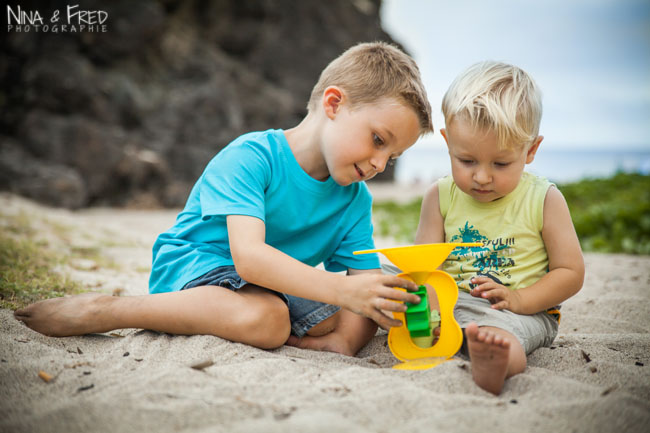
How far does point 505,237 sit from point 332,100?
0.93 m

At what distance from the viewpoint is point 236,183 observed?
6.42ft

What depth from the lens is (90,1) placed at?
711 cm

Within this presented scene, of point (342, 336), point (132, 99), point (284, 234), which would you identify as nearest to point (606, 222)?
point (342, 336)

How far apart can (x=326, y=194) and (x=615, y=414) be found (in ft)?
4.42

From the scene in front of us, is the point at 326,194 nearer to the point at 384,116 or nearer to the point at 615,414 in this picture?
the point at 384,116

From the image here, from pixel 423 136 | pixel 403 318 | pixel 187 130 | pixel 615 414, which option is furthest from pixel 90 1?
pixel 615 414

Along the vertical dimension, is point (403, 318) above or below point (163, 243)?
below

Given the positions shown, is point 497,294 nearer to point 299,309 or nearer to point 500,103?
point 500,103

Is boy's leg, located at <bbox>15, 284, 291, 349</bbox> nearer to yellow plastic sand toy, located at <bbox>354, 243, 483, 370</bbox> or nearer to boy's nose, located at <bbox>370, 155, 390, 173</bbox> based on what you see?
yellow plastic sand toy, located at <bbox>354, 243, 483, 370</bbox>

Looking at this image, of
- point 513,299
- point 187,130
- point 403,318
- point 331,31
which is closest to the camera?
point 403,318

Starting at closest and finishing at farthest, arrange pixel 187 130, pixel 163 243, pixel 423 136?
pixel 423 136 → pixel 163 243 → pixel 187 130

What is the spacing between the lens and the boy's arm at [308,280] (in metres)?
→ 1.61

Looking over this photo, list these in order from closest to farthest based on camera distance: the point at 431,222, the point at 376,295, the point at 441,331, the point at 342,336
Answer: the point at 376,295 → the point at 441,331 → the point at 342,336 → the point at 431,222

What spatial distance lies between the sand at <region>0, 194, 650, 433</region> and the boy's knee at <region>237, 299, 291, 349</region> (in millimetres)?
59
